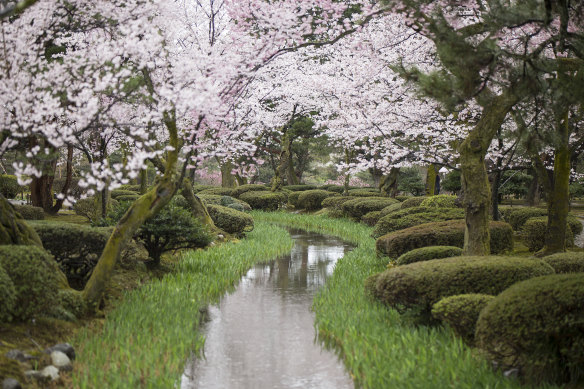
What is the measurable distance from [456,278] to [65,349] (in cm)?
410

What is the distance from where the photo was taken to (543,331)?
156 inches

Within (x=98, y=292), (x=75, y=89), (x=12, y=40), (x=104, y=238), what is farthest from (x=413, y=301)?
(x=12, y=40)

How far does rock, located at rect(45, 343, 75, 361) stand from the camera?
15.9 ft

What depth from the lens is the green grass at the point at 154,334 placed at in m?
4.54

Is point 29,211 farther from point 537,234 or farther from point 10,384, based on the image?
point 537,234

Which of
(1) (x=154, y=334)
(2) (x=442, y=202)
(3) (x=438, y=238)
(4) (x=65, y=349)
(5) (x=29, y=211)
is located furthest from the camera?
(2) (x=442, y=202)

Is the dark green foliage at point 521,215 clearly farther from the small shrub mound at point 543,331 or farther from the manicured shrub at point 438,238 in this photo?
the small shrub mound at point 543,331

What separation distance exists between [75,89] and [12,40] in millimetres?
1248

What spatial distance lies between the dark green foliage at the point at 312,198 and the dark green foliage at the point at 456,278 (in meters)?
19.2

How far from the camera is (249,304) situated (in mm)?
7828

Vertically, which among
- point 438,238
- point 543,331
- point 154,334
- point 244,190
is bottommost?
point 154,334

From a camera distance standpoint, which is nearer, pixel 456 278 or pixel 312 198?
pixel 456 278

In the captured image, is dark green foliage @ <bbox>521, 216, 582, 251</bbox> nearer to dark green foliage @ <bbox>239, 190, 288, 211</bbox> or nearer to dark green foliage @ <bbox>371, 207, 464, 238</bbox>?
dark green foliage @ <bbox>371, 207, 464, 238</bbox>

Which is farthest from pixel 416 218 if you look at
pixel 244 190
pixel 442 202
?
pixel 244 190
